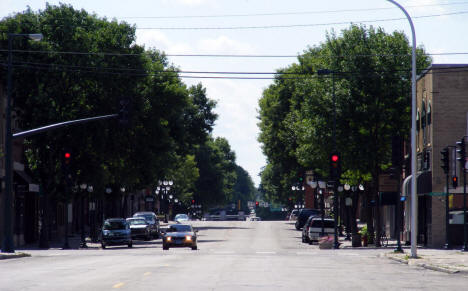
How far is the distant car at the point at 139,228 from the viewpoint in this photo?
59.9 meters

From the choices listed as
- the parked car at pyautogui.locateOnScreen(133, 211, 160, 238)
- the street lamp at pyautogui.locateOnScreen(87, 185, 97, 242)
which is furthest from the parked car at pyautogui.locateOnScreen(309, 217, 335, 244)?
the street lamp at pyautogui.locateOnScreen(87, 185, 97, 242)

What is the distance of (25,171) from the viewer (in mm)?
55031

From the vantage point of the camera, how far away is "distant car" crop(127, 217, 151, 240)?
5991cm

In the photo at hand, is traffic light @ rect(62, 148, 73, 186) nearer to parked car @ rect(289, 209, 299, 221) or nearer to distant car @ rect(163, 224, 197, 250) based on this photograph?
distant car @ rect(163, 224, 197, 250)

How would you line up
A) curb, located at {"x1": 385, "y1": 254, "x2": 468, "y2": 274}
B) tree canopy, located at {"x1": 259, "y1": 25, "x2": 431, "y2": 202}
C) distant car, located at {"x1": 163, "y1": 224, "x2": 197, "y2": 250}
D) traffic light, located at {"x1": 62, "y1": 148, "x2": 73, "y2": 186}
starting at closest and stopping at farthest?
curb, located at {"x1": 385, "y1": 254, "x2": 468, "y2": 274} → traffic light, located at {"x1": 62, "y1": 148, "x2": 73, "y2": 186} → distant car, located at {"x1": 163, "y1": 224, "x2": 197, "y2": 250} → tree canopy, located at {"x1": 259, "y1": 25, "x2": 431, "y2": 202}

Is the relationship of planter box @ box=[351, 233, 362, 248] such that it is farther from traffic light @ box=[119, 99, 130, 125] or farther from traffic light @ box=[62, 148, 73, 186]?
traffic light @ box=[119, 99, 130, 125]

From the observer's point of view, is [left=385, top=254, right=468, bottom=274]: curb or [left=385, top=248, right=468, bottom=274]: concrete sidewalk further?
[left=385, top=248, right=468, bottom=274]: concrete sidewalk

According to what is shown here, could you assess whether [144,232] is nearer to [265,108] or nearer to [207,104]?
[265,108]

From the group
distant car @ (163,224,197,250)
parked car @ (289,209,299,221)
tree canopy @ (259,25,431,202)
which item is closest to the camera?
distant car @ (163,224,197,250)

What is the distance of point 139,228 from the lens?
60.0 m

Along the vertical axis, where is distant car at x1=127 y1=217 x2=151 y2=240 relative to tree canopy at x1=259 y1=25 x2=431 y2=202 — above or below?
below

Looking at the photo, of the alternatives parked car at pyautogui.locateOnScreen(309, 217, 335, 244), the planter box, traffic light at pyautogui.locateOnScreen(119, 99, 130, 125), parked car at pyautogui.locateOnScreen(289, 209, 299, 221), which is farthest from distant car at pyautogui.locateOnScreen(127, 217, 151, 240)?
parked car at pyautogui.locateOnScreen(289, 209, 299, 221)

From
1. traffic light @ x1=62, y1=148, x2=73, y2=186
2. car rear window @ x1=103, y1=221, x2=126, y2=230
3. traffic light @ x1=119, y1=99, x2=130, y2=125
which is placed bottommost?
car rear window @ x1=103, y1=221, x2=126, y2=230

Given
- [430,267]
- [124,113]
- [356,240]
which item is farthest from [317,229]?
[430,267]
